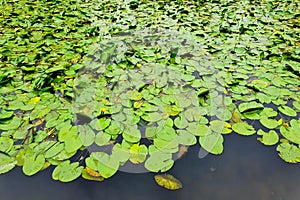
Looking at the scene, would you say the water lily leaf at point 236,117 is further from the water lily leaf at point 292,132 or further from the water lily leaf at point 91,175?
the water lily leaf at point 91,175

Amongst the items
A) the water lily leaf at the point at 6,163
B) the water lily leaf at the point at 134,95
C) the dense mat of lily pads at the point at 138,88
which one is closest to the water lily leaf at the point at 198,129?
→ the dense mat of lily pads at the point at 138,88

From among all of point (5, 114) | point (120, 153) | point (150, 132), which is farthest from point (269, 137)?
point (5, 114)

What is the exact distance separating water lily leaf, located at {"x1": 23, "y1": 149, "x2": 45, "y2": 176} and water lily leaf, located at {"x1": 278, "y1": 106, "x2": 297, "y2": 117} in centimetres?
126

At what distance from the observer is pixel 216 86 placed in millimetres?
1549

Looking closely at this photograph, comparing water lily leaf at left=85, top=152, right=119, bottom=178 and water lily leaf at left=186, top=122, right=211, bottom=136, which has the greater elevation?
water lily leaf at left=186, top=122, right=211, bottom=136

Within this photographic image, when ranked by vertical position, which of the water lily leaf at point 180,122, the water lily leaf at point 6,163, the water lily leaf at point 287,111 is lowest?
the water lily leaf at point 6,163

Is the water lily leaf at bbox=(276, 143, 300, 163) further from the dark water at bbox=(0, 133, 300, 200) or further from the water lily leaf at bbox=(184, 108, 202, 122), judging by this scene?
the water lily leaf at bbox=(184, 108, 202, 122)

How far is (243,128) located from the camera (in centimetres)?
125

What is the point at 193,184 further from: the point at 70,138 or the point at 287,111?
the point at 287,111

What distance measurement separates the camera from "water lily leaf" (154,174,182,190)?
101 centimetres

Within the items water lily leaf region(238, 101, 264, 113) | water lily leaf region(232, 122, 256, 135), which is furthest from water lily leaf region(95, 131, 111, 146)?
water lily leaf region(238, 101, 264, 113)

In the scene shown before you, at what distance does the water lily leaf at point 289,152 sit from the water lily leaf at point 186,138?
1.30 feet

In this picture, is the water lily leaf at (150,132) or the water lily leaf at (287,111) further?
the water lily leaf at (287,111)

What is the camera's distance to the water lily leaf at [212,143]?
1140 millimetres
